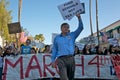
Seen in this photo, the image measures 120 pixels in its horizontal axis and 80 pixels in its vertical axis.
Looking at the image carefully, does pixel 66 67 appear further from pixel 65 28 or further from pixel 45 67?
pixel 45 67

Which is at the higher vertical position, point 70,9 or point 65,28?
point 70,9

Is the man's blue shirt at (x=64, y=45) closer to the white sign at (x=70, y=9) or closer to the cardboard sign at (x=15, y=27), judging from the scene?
the white sign at (x=70, y=9)

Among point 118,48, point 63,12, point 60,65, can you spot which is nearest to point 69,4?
point 63,12

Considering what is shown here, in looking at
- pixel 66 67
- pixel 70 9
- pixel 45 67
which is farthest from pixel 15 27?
pixel 66 67

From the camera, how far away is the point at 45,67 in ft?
38.5

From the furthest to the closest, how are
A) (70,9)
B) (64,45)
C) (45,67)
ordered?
1. (45,67)
2. (70,9)
3. (64,45)

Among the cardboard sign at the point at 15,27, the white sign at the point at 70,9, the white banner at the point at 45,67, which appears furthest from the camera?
the cardboard sign at the point at 15,27

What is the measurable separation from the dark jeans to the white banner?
14.6 ft

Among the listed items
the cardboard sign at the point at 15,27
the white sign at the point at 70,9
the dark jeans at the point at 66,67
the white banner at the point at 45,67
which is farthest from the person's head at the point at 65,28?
the cardboard sign at the point at 15,27

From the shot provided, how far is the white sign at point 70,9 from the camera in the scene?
27.6 feet

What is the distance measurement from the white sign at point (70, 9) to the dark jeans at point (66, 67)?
1408 millimetres

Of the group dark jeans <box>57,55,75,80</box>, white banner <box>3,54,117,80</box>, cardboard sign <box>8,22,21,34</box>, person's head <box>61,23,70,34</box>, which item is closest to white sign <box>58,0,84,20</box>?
person's head <box>61,23,70,34</box>

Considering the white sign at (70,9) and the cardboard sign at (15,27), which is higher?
the white sign at (70,9)

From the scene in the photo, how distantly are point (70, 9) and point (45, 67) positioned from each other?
3.50 meters
